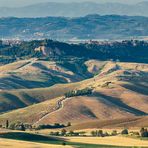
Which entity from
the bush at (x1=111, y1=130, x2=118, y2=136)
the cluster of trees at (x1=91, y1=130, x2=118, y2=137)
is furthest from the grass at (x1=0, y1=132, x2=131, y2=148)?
the bush at (x1=111, y1=130, x2=118, y2=136)

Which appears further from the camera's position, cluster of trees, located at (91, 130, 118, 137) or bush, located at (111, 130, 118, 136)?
bush, located at (111, 130, 118, 136)

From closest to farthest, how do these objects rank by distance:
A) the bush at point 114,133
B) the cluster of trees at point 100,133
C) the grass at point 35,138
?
the grass at point 35,138
the cluster of trees at point 100,133
the bush at point 114,133

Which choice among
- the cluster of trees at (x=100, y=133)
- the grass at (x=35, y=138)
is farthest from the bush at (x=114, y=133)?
the grass at (x=35, y=138)

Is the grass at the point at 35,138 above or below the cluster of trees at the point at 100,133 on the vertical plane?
above

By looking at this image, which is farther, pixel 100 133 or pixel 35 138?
pixel 100 133

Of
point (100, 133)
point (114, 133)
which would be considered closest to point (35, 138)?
point (100, 133)

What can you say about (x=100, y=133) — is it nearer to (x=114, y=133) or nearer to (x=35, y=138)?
(x=114, y=133)

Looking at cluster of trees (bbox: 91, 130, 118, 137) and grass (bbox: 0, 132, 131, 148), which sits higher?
grass (bbox: 0, 132, 131, 148)

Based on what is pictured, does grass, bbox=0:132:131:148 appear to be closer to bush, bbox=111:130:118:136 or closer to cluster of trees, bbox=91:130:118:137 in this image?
cluster of trees, bbox=91:130:118:137

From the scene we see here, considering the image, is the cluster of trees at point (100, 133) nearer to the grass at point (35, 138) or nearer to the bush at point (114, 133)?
the bush at point (114, 133)

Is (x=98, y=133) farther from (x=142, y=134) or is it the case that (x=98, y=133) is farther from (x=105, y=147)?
(x=105, y=147)

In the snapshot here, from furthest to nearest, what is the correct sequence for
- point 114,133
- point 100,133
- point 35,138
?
point 114,133, point 100,133, point 35,138
